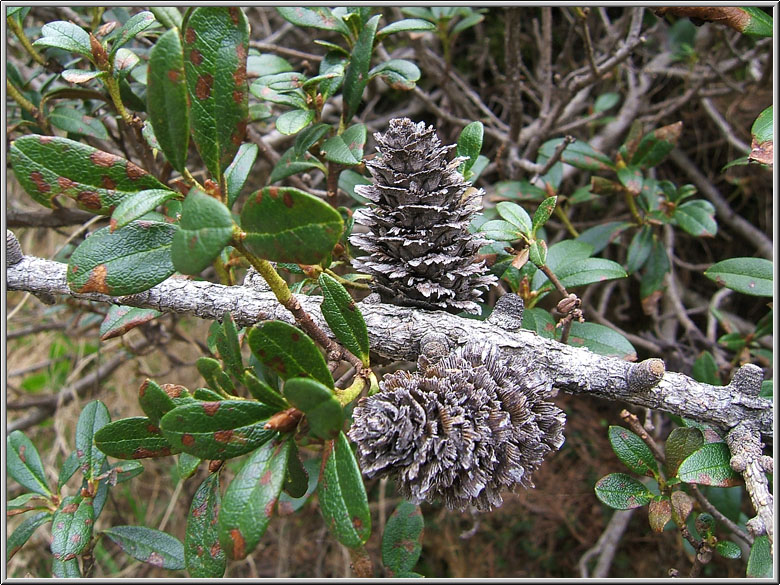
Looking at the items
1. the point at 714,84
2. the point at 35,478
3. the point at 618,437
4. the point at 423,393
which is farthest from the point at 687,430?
the point at 714,84

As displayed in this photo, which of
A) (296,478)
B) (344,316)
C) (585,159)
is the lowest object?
(296,478)

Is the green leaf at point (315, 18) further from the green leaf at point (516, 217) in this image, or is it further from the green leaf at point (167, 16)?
the green leaf at point (516, 217)

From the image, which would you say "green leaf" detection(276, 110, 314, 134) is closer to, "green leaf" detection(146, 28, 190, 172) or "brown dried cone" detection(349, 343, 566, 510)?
"green leaf" detection(146, 28, 190, 172)

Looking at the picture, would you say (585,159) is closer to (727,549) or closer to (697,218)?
(697,218)

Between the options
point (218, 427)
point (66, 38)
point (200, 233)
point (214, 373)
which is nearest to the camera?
point (200, 233)

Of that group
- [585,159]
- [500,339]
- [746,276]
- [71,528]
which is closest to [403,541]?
[500,339]
